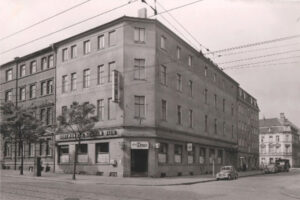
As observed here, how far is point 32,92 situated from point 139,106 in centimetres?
1759

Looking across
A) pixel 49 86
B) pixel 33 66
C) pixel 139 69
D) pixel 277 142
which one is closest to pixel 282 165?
pixel 139 69

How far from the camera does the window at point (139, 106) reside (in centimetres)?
3781

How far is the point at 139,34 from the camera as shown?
1522 inches

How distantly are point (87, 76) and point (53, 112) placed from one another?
22.4 feet

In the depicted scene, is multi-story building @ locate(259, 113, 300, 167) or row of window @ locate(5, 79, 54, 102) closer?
row of window @ locate(5, 79, 54, 102)

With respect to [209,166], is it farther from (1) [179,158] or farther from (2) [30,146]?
(2) [30,146]

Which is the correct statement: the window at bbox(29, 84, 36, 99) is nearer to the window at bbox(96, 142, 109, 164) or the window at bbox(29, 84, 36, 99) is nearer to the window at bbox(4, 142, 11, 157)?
the window at bbox(4, 142, 11, 157)

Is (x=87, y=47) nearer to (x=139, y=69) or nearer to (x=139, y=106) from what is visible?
(x=139, y=69)

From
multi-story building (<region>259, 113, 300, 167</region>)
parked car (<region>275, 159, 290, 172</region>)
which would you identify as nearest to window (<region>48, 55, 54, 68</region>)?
parked car (<region>275, 159, 290, 172</region>)

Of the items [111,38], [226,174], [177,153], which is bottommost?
[226,174]

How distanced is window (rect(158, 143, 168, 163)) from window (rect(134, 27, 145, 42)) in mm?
10649

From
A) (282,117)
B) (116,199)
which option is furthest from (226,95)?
(282,117)

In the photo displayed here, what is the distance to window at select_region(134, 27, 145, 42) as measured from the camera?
38.5 meters

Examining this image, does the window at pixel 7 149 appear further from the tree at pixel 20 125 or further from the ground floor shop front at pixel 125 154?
the tree at pixel 20 125
